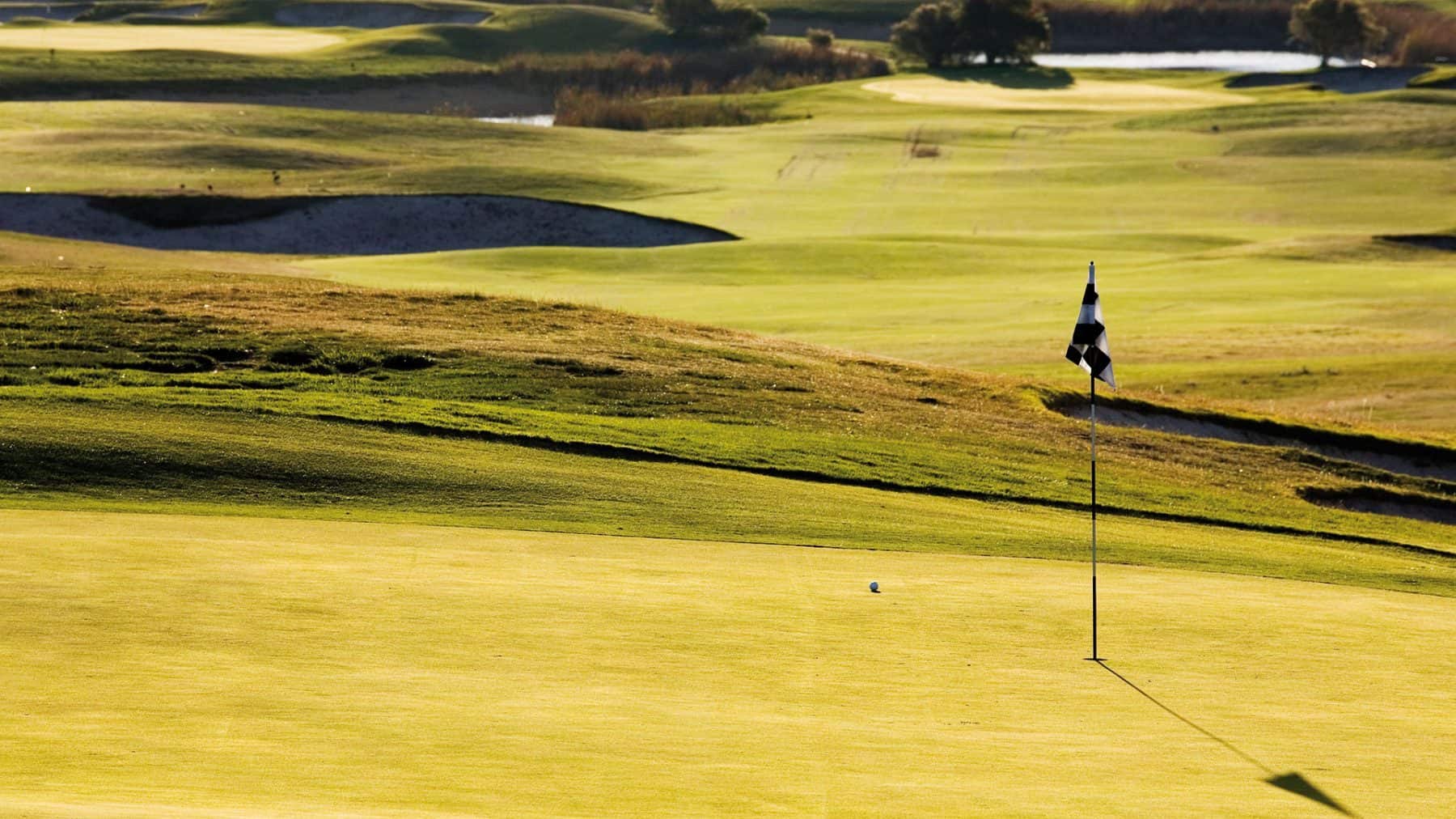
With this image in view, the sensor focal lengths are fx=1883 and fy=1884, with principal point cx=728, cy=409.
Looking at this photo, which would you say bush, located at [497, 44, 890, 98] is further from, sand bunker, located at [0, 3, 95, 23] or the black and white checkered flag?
the black and white checkered flag

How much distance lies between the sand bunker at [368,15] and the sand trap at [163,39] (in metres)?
21.1

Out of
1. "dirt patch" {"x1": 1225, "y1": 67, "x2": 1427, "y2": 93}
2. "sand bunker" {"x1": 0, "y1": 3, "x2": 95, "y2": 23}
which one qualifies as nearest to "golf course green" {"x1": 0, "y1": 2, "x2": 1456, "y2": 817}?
"dirt patch" {"x1": 1225, "y1": 67, "x2": 1427, "y2": 93}

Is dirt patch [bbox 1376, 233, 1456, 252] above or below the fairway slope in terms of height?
below

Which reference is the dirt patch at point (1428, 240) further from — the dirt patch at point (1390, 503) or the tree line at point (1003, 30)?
the tree line at point (1003, 30)

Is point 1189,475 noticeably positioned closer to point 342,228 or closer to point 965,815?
point 965,815

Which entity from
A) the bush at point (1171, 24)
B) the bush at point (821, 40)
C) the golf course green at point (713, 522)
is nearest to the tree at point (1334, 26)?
the bush at point (1171, 24)

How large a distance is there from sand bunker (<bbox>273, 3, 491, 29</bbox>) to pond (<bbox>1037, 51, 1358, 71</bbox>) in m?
47.3

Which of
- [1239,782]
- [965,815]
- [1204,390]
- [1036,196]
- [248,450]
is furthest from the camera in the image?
[1036,196]

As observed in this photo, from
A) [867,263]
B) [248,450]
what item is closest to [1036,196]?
[867,263]

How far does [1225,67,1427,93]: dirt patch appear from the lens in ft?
392

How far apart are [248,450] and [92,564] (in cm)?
689

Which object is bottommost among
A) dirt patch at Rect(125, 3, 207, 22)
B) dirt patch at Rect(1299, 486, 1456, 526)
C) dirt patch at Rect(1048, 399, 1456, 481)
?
dirt patch at Rect(1299, 486, 1456, 526)

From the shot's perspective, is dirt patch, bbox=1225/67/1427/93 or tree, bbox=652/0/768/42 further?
tree, bbox=652/0/768/42

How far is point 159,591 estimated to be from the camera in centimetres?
1447
